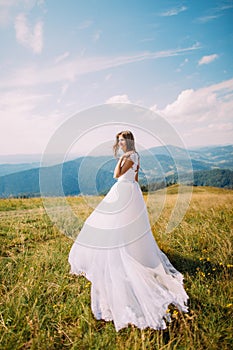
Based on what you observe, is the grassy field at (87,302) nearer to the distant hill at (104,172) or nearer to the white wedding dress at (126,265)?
the white wedding dress at (126,265)

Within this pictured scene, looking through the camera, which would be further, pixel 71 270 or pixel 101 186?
pixel 101 186

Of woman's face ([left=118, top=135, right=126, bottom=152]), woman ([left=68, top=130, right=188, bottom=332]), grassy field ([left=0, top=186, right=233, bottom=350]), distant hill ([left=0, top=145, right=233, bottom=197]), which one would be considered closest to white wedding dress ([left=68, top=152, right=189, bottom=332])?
woman ([left=68, top=130, right=188, bottom=332])

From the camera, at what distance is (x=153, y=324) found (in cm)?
355

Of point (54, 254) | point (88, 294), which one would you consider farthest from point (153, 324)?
point (54, 254)

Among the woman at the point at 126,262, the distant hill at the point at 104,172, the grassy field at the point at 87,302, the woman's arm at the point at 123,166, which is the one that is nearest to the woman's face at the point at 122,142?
the woman at the point at 126,262

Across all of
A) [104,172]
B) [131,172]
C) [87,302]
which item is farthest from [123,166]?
[87,302]

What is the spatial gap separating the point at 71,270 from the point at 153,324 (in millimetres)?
2111

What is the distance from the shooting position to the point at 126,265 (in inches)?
181

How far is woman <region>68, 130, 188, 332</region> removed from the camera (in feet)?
12.5

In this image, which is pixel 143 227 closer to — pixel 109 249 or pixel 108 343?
pixel 109 249

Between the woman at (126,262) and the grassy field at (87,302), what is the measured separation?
0.53 ft

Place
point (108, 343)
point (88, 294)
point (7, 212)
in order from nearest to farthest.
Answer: point (108, 343), point (88, 294), point (7, 212)

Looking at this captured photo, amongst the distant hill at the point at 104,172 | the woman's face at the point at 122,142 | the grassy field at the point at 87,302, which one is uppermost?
the woman's face at the point at 122,142

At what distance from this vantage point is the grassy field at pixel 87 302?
3377 mm
